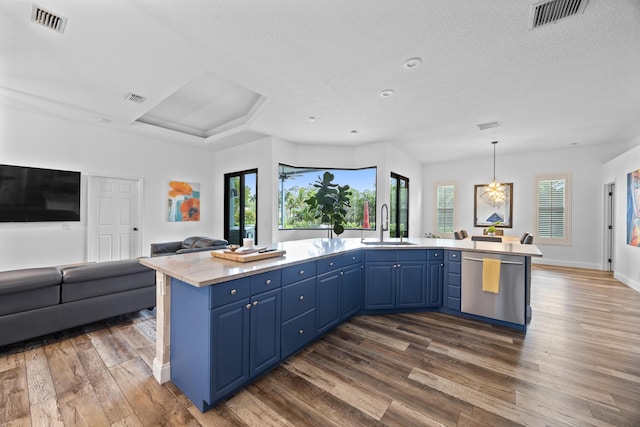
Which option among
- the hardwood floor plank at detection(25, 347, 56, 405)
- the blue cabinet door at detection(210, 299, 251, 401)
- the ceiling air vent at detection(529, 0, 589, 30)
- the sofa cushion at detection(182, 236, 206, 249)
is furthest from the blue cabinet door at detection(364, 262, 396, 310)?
the sofa cushion at detection(182, 236, 206, 249)

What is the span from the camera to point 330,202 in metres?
5.54

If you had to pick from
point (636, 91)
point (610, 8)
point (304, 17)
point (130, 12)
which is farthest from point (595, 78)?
point (130, 12)

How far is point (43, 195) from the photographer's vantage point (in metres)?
4.49

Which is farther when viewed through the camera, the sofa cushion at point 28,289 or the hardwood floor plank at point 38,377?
the sofa cushion at point 28,289

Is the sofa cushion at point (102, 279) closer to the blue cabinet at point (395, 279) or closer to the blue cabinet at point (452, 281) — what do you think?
the blue cabinet at point (395, 279)

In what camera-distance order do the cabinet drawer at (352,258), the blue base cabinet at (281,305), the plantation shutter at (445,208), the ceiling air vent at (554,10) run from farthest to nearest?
the plantation shutter at (445,208) < the cabinet drawer at (352,258) < the ceiling air vent at (554,10) < the blue base cabinet at (281,305)

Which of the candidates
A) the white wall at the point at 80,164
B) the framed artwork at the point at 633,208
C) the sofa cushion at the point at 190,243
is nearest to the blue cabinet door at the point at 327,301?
the sofa cushion at the point at 190,243

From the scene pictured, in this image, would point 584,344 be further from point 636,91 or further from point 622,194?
point 622,194

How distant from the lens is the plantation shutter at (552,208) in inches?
249

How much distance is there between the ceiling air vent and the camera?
1.97 meters

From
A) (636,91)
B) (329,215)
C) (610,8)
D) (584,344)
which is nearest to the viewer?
(610,8)

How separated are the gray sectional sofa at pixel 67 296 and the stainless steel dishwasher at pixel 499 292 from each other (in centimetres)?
374

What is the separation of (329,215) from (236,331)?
12.9 ft

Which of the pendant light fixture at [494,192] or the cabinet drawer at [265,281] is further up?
the pendant light fixture at [494,192]
